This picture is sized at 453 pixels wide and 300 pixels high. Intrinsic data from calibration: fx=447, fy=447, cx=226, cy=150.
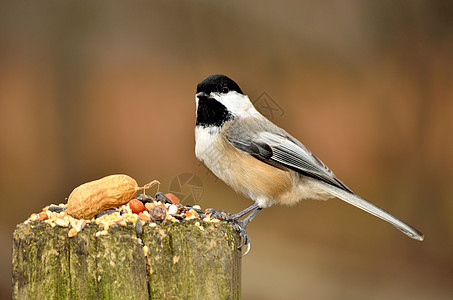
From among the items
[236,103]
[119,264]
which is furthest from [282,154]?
[119,264]

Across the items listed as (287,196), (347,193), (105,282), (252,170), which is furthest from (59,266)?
(347,193)

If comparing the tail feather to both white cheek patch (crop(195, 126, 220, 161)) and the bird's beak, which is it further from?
the bird's beak

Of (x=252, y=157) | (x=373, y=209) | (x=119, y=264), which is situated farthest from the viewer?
(x=252, y=157)

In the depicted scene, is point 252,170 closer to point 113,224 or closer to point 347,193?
point 347,193

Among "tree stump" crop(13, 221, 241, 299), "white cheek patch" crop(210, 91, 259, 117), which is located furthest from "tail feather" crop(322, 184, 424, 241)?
"tree stump" crop(13, 221, 241, 299)

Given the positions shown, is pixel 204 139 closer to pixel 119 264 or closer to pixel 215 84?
pixel 215 84

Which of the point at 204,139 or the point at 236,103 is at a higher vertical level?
the point at 236,103
